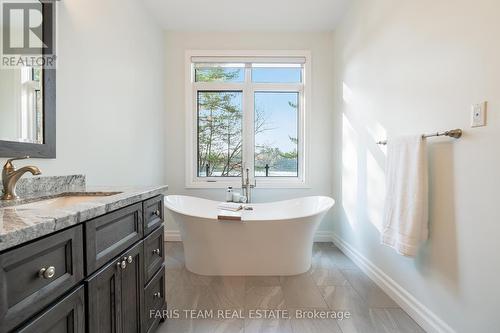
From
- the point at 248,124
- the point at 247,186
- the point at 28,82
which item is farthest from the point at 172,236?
the point at 28,82

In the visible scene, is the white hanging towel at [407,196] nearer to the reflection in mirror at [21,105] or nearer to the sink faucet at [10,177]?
the sink faucet at [10,177]

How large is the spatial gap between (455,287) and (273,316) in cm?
111

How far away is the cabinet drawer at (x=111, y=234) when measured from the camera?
0.86 m

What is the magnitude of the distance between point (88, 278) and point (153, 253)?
24.4 inches

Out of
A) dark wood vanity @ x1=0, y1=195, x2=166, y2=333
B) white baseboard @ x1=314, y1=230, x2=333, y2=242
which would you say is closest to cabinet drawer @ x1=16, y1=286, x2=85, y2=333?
dark wood vanity @ x1=0, y1=195, x2=166, y2=333

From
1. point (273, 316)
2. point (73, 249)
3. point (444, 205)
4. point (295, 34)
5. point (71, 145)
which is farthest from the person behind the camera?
point (295, 34)

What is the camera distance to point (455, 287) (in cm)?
136

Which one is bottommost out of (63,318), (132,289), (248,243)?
(248,243)

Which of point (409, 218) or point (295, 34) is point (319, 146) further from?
→ point (409, 218)

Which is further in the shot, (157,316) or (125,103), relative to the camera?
(125,103)

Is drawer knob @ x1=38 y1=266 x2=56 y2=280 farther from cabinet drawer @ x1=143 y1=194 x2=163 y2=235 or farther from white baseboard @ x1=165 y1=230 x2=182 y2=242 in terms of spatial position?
white baseboard @ x1=165 y1=230 x2=182 y2=242

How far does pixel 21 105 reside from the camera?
1239mm

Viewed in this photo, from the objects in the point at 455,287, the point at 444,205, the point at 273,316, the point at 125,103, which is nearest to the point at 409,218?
the point at 444,205

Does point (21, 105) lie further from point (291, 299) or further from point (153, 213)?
point (291, 299)
